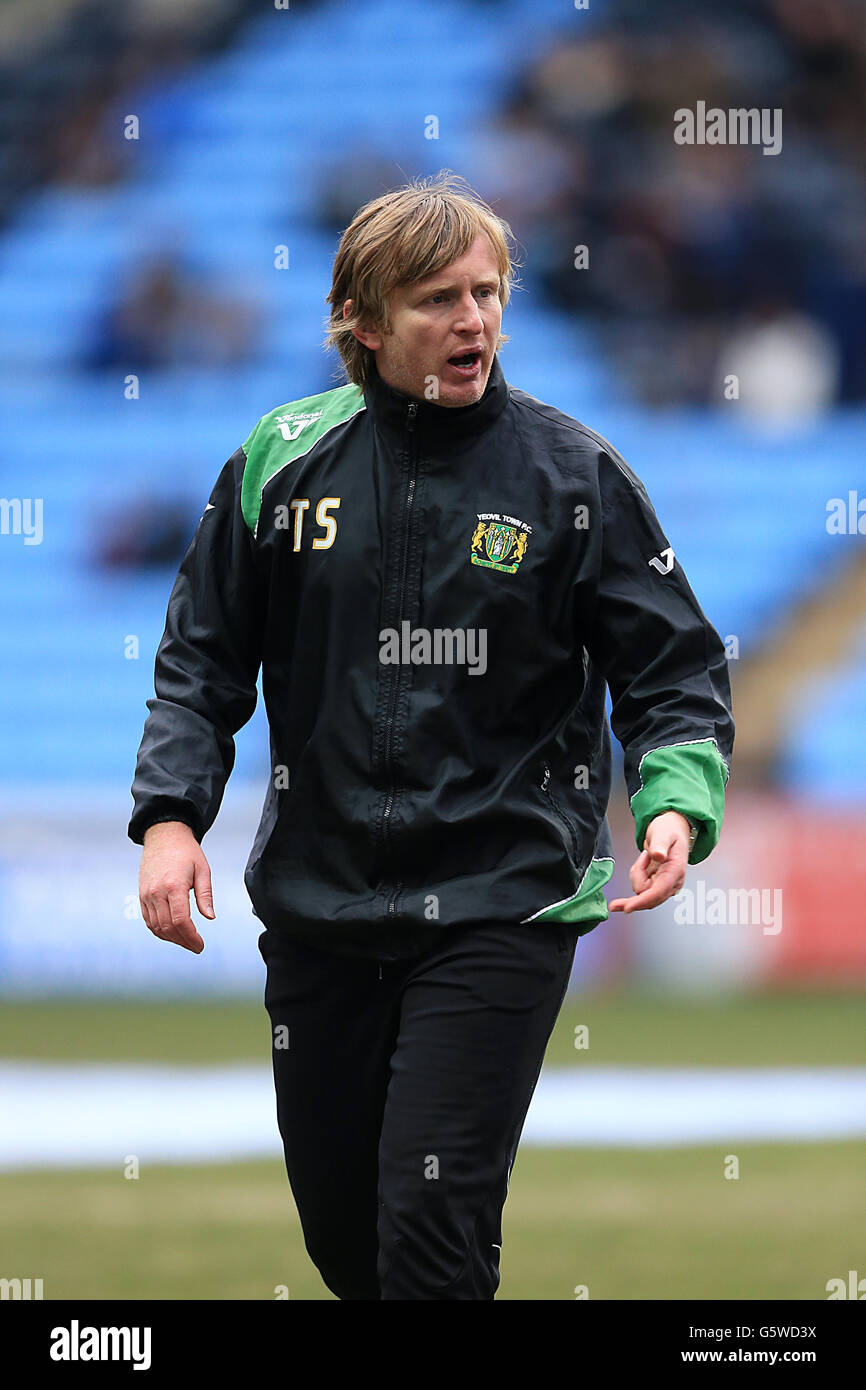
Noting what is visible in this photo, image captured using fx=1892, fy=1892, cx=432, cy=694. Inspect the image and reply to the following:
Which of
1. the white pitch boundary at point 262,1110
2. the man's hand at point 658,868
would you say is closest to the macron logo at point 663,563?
the man's hand at point 658,868

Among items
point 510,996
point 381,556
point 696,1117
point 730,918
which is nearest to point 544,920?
point 510,996

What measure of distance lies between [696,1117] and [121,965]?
4.30 m

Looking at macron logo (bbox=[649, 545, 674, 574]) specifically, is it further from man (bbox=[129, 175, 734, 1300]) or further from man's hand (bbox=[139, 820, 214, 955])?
man's hand (bbox=[139, 820, 214, 955])

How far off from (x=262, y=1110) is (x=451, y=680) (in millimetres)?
4926

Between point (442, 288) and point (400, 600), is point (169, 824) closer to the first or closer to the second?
point (400, 600)

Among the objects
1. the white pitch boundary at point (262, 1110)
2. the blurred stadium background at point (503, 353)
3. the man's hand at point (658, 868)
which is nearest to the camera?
the man's hand at point (658, 868)

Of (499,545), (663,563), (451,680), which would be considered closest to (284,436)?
(499,545)

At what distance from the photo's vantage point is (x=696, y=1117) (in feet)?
25.2

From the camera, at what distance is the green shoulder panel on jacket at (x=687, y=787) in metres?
3.17

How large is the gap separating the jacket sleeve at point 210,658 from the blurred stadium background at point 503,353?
23.4ft

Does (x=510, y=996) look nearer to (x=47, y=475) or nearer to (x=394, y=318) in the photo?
(x=394, y=318)

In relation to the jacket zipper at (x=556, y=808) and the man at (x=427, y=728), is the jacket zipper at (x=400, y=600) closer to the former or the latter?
the man at (x=427, y=728)

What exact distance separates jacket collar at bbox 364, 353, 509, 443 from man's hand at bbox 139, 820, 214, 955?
0.83 meters

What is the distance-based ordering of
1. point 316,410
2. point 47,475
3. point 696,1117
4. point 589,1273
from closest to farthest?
point 316,410, point 589,1273, point 696,1117, point 47,475
